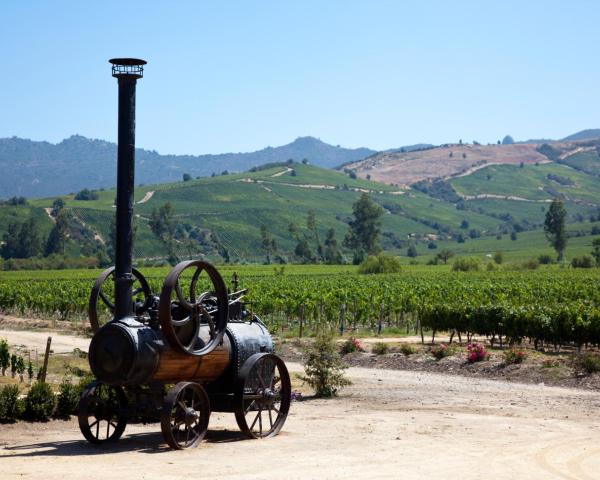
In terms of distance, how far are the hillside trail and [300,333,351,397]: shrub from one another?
0.57 meters

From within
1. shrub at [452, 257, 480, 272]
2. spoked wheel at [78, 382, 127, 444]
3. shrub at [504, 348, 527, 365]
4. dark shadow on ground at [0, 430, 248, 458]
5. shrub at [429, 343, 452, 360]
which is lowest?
shrub at [452, 257, 480, 272]

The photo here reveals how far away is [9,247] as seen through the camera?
161125 millimetres

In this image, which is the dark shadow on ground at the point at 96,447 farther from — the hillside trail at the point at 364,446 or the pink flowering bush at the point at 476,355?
the pink flowering bush at the point at 476,355

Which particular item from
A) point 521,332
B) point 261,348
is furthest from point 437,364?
point 261,348

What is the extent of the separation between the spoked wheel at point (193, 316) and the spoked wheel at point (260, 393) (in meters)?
0.95

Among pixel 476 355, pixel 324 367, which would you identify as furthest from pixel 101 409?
pixel 476 355

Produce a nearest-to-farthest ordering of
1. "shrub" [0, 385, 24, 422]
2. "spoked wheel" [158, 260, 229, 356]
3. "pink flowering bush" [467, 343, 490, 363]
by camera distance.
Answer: "spoked wheel" [158, 260, 229, 356] → "shrub" [0, 385, 24, 422] → "pink flowering bush" [467, 343, 490, 363]

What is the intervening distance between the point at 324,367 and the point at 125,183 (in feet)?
31.6

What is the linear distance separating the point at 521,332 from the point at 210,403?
20.1 meters

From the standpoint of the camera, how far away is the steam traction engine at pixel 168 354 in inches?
600

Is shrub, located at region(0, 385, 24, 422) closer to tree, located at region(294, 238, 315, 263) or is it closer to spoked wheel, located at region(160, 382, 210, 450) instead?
spoked wheel, located at region(160, 382, 210, 450)

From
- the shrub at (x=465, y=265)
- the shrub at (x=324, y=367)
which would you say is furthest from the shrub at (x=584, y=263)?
the shrub at (x=324, y=367)

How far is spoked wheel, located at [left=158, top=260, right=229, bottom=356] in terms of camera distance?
50.0 feet

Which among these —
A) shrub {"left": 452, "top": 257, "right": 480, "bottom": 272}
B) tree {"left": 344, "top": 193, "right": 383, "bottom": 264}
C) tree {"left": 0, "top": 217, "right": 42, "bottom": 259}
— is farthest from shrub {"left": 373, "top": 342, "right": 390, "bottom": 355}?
tree {"left": 0, "top": 217, "right": 42, "bottom": 259}
